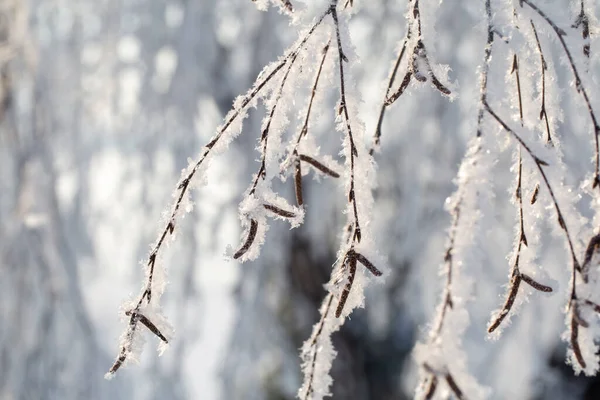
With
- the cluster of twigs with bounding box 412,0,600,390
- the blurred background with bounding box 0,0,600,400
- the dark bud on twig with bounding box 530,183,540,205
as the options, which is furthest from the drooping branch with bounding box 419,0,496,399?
the blurred background with bounding box 0,0,600,400

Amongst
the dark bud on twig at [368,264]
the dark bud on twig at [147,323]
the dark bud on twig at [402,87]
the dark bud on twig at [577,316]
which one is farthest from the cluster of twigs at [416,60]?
the dark bud on twig at [147,323]

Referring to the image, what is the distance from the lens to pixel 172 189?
9.41 feet

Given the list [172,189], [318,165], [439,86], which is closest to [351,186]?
[318,165]

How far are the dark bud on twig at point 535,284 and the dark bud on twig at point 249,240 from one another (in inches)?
14.2

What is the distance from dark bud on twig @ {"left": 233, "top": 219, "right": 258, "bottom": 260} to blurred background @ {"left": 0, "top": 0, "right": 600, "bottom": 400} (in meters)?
1.58

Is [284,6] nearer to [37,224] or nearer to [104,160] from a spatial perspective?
[37,224]

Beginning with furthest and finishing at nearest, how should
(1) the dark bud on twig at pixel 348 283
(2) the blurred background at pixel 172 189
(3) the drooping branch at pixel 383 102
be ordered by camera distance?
(2) the blurred background at pixel 172 189
(3) the drooping branch at pixel 383 102
(1) the dark bud on twig at pixel 348 283

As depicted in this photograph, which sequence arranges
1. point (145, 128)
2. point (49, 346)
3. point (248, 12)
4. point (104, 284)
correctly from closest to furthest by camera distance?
point (49, 346) < point (145, 128) < point (248, 12) < point (104, 284)

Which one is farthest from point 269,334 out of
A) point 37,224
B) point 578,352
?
point 578,352

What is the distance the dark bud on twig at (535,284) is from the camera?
79 centimetres

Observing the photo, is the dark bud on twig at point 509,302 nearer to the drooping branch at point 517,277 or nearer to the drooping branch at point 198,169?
the drooping branch at point 517,277

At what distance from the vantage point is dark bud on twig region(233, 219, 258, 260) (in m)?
0.80

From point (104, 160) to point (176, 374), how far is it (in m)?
1.14

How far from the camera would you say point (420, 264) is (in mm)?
3826
